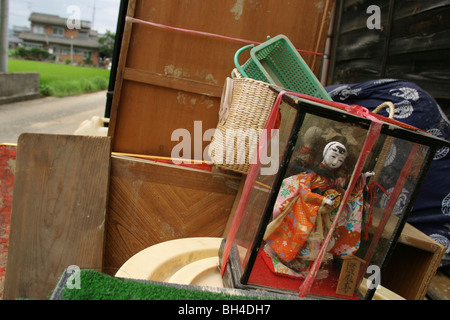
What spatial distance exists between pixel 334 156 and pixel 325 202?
0.65 feet

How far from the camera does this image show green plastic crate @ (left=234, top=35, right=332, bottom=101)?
1991 mm

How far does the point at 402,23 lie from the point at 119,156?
2.96 m

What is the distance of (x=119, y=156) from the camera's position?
233cm

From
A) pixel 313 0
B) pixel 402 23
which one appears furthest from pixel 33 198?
pixel 402 23

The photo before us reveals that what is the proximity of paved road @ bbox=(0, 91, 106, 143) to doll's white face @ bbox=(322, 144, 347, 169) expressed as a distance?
258 inches

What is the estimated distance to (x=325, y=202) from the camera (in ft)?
4.60

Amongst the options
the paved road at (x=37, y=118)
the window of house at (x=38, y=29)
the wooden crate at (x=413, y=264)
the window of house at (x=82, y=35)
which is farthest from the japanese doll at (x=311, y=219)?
the window of house at (x=38, y=29)

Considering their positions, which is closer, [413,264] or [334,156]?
[334,156]

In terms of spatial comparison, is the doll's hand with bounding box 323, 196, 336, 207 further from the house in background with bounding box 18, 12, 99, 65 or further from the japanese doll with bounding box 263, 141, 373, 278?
the house in background with bounding box 18, 12, 99, 65

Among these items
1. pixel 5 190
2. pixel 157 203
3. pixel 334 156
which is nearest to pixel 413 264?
pixel 334 156

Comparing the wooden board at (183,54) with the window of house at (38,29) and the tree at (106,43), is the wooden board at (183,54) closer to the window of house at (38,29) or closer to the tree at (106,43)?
the tree at (106,43)

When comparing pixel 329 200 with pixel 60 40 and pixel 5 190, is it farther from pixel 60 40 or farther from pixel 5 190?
pixel 60 40

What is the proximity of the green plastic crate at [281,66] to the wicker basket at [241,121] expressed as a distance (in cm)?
11

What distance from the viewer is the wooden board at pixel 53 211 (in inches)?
78.9
